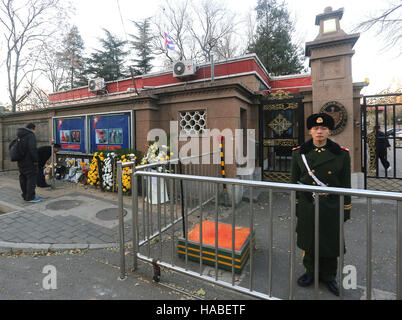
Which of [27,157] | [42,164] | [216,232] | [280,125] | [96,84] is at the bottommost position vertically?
[216,232]

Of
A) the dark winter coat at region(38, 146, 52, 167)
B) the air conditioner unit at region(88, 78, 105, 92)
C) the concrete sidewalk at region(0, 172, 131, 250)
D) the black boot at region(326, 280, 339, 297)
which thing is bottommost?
the black boot at region(326, 280, 339, 297)

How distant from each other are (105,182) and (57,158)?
3.85m

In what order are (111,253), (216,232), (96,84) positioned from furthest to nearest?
(96,84) → (111,253) → (216,232)

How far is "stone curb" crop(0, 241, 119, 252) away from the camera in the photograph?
11.5 feet

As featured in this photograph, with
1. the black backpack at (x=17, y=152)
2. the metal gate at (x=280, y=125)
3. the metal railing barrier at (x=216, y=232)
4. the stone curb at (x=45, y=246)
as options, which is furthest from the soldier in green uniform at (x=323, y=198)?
the black backpack at (x=17, y=152)

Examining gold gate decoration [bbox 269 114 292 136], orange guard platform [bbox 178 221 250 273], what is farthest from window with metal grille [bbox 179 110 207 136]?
orange guard platform [bbox 178 221 250 273]

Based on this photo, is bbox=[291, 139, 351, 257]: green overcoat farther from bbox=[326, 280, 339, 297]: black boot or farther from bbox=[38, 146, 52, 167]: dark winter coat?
bbox=[38, 146, 52, 167]: dark winter coat

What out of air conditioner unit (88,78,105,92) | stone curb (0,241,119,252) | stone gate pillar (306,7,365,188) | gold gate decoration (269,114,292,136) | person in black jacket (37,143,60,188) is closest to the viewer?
stone curb (0,241,119,252)

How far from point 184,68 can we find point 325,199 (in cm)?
829

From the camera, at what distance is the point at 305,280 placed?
2621 mm

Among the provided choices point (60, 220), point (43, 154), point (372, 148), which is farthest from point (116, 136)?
point (372, 148)

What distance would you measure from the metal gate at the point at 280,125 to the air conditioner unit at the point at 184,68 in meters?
3.44

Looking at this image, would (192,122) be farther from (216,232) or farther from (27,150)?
(216,232)
